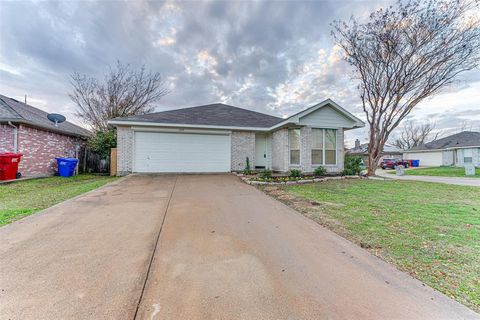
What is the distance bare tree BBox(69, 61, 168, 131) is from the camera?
16000mm

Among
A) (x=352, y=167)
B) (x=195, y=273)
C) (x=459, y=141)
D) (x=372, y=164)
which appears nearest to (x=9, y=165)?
(x=195, y=273)

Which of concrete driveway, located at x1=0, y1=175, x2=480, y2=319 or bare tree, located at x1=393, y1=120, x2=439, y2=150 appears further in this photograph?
bare tree, located at x1=393, y1=120, x2=439, y2=150

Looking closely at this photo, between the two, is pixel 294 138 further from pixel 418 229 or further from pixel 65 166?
pixel 65 166

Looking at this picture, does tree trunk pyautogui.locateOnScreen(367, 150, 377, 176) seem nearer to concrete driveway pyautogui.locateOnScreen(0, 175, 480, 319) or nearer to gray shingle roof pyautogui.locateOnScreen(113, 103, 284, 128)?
gray shingle roof pyautogui.locateOnScreen(113, 103, 284, 128)

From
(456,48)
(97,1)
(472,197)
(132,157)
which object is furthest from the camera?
(132,157)

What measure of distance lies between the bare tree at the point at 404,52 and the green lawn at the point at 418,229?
664 cm

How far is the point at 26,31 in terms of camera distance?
9570 millimetres

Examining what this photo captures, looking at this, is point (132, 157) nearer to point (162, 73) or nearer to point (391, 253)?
point (162, 73)

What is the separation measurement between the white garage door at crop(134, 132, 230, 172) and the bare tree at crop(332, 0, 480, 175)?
8.60m

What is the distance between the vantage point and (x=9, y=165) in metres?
8.85

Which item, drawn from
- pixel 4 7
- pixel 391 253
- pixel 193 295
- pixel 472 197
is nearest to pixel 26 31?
pixel 4 7

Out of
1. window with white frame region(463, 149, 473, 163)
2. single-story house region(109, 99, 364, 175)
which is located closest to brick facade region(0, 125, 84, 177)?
single-story house region(109, 99, 364, 175)

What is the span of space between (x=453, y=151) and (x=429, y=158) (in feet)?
10.8

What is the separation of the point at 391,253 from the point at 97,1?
13188 mm
